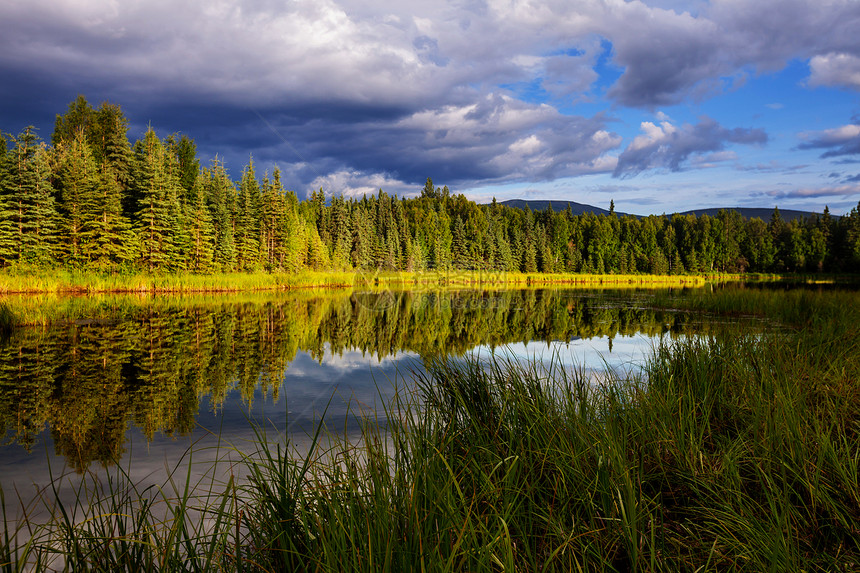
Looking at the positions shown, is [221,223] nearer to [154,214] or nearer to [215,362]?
[154,214]

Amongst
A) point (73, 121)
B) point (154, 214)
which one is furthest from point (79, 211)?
point (73, 121)

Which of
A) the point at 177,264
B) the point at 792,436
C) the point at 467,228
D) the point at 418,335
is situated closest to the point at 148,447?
the point at 792,436

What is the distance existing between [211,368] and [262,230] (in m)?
43.0

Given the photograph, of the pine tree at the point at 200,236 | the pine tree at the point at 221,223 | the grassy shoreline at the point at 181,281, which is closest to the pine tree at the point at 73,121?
the pine tree at the point at 221,223

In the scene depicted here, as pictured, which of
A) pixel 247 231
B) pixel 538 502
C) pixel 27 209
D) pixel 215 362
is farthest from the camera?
pixel 247 231

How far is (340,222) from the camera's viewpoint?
234 ft

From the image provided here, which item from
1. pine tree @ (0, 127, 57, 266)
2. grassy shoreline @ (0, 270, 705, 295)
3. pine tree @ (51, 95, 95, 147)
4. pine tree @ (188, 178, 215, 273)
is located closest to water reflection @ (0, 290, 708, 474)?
grassy shoreline @ (0, 270, 705, 295)

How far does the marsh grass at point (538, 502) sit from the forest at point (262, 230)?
37.3 m

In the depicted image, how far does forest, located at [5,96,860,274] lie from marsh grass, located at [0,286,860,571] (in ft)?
122

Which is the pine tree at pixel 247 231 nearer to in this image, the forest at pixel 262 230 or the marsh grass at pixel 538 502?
the forest at pixel 262 230

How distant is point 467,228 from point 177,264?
6812cm

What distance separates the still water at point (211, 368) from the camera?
563 cm

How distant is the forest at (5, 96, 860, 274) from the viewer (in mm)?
33750

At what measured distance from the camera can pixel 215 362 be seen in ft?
36.3
